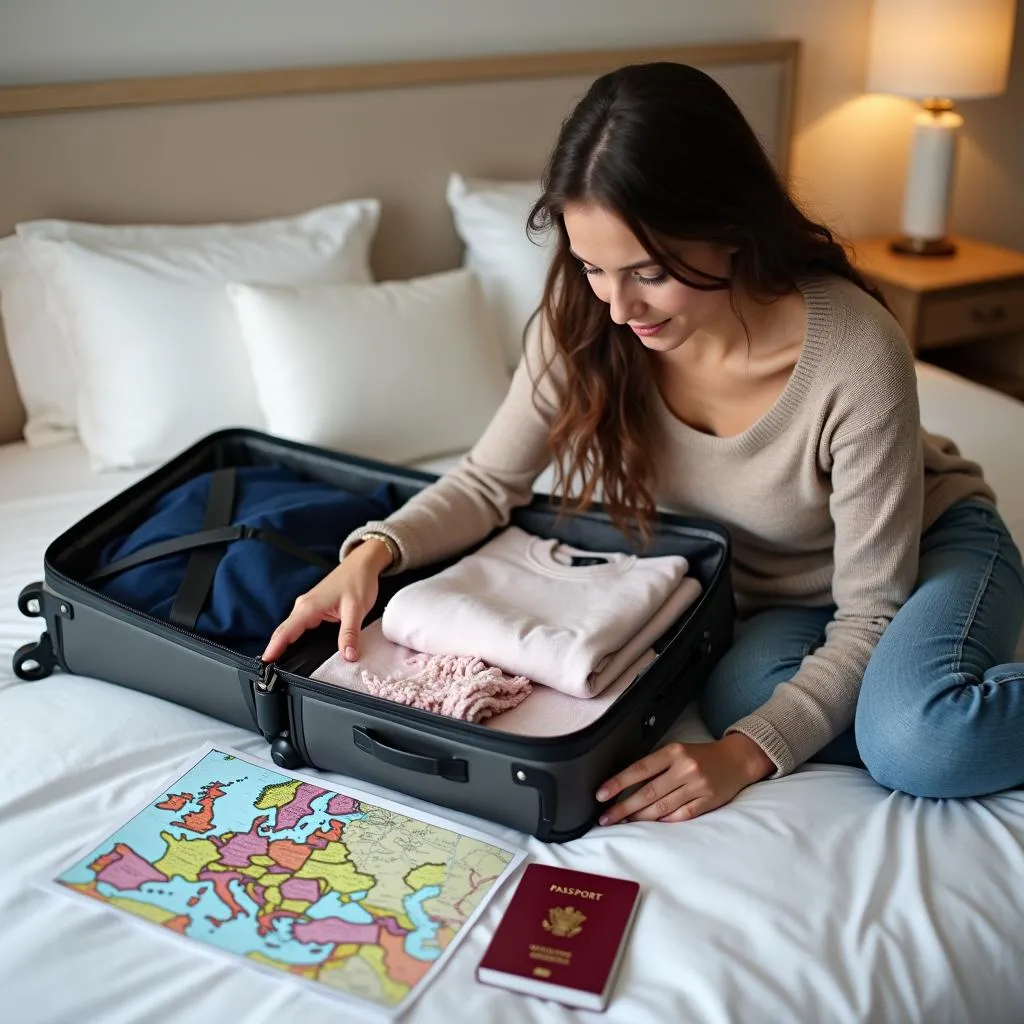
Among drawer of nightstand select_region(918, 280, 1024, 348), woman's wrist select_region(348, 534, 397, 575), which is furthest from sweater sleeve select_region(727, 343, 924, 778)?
drawer of nightstand select_region(918, 280, 1024, 348)

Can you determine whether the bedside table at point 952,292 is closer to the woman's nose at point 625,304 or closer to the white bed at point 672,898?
the white bed at point 672,898

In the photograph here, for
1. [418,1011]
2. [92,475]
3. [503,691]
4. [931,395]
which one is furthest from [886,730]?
[92,475]

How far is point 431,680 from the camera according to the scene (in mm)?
1284

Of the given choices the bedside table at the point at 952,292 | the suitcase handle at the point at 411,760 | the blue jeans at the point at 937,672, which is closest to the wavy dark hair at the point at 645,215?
the blue jeans at the point at 937,672

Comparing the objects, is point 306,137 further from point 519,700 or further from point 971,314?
point 971,314

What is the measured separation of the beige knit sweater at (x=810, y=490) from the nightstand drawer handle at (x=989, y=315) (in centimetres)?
128

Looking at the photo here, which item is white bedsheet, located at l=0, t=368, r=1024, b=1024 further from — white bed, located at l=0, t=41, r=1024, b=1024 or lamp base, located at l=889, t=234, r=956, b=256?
lamp base, located at l=889, t=234, r=956, b=256

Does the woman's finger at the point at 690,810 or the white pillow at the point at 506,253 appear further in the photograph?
the white pillow at the point at 506,253

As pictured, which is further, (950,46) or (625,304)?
(950,46)

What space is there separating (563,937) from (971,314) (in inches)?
85.0

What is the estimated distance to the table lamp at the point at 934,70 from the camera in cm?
260

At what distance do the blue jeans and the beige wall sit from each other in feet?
3.24

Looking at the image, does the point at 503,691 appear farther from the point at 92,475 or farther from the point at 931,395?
the point at 931,395

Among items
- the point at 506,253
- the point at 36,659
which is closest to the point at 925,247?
the point at 506,253
